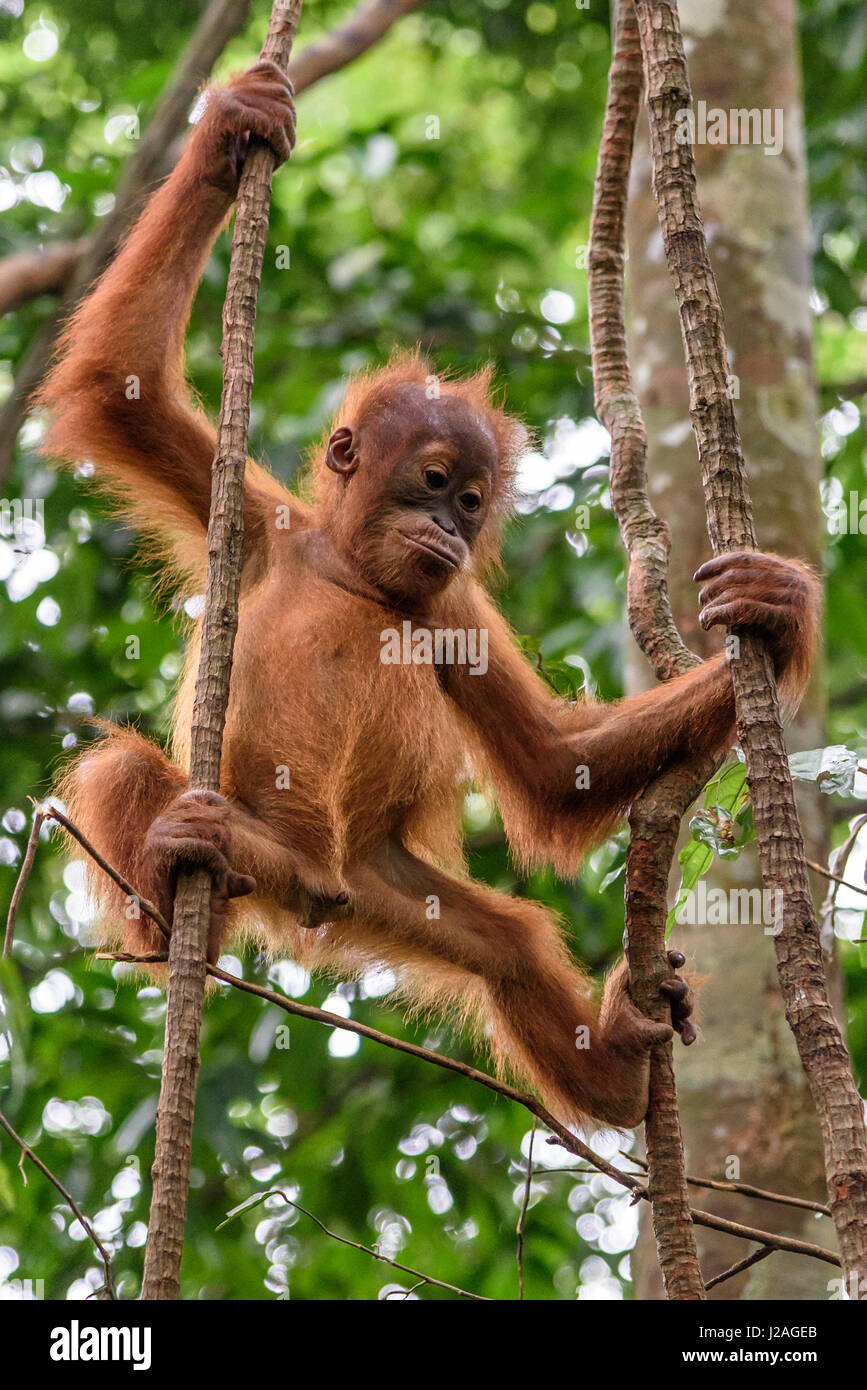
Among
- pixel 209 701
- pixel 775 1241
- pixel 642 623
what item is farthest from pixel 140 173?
pixel 775 1241

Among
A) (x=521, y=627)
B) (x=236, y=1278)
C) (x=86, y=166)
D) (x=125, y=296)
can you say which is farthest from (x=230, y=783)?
(x=86, y=166)

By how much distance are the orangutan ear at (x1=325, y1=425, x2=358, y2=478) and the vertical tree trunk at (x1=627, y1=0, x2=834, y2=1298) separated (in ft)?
3.38

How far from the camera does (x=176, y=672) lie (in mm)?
6801

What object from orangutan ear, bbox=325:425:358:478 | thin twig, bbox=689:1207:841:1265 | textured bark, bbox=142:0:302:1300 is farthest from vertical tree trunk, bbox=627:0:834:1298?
textured bark, bbox=142:0:302:1300

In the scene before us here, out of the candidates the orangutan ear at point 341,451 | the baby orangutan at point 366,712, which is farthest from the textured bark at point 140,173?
the orangutan ear at point 341,451

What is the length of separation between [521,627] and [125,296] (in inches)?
158

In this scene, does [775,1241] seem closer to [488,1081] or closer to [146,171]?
[488,1081]

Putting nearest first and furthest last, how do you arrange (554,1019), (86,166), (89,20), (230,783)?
1. (230,783)
2. (554,1019)
3. (86,166)
4. (89,20)

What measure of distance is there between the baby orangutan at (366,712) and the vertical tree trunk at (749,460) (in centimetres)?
33

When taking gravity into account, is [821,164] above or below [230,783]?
above

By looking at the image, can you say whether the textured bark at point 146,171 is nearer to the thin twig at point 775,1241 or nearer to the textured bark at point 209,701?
the textured bark at point 209,701

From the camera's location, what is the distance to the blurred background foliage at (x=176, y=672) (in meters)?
5.68

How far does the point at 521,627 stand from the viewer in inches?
304
